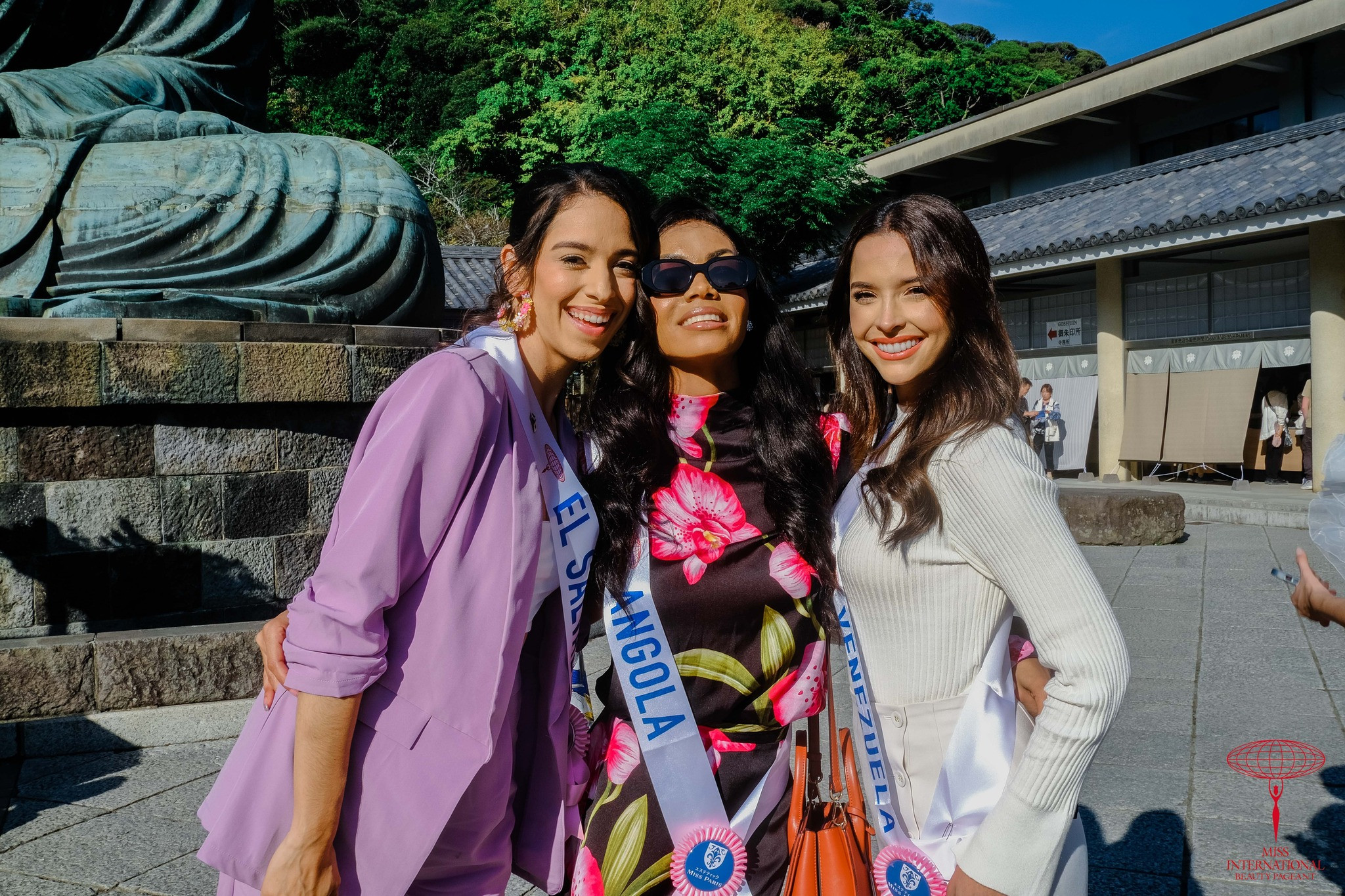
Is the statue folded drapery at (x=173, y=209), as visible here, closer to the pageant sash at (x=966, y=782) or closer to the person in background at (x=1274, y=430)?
the pageant sash at (x=966, y=782)

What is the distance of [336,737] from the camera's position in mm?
1342

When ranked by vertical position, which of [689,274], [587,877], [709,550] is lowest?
[587,877]

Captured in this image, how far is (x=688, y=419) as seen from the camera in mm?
2031

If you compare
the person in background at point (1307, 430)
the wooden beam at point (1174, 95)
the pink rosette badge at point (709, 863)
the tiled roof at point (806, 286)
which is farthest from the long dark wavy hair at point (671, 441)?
the wooden beam at point (1174, 95)

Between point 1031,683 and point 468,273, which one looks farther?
point 468,273

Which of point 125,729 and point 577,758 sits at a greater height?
point 577,758

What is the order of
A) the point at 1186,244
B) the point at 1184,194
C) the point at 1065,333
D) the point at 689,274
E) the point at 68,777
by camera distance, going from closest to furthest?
the point at 689,274 → the point at 68,777 → the point at 1186,244 → the point at 1184,194 → the point at 1065,333

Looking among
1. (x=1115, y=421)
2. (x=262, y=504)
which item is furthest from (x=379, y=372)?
(x=1115, y=421)

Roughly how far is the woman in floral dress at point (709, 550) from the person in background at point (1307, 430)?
12.8 metres

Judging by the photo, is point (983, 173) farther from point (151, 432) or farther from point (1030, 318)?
point (151, 432)

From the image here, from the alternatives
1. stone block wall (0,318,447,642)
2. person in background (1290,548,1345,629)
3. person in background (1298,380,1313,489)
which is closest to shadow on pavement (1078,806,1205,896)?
person in background (1290,548,1345,629)

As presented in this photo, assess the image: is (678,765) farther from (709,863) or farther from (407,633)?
(407,633)

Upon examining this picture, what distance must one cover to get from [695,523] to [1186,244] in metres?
11.8

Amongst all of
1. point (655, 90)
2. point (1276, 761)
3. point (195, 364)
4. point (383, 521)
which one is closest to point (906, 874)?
point (383, 521)
